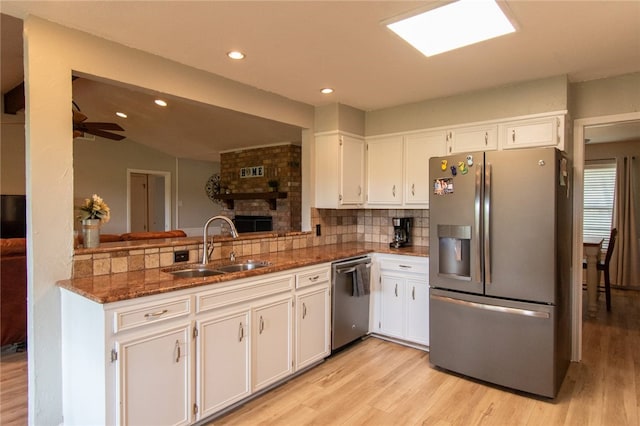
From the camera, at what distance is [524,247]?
2531mm

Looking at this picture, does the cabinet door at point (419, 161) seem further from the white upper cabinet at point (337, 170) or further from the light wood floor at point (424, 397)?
the light wood floor at point (424, 397)

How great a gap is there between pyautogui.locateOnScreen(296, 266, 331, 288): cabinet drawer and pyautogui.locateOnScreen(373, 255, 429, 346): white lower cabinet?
2.39 ft

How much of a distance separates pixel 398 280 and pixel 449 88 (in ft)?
5.93

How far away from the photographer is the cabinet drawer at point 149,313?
1790 millimetres

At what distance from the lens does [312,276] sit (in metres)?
2.93

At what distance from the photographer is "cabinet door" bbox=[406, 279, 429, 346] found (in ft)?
10.8

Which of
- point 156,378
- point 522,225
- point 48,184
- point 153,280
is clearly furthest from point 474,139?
point 48,184

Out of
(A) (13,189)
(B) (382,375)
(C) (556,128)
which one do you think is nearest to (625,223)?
(C) (556,128)

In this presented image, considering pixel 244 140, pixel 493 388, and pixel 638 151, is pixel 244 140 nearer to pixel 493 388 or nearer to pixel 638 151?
pixel 493 388

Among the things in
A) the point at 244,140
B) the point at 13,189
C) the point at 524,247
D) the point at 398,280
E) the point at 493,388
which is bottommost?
the point at 493,388

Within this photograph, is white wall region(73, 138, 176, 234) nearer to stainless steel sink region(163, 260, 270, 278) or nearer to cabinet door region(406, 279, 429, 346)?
stainless steel sink region(163, 260, 270, 278)

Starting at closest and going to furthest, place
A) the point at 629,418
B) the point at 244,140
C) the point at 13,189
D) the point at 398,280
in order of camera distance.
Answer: the point at 629,418 → the point at 398,280 → the point at 13,189 → the point at 244,140

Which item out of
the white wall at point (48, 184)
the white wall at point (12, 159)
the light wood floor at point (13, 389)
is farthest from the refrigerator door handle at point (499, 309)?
the white wall at point (12, 159)

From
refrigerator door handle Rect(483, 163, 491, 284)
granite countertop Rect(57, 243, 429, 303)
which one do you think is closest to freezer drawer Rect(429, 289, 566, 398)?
refrigerator door handle Rect(483, 163, 491, 284)
